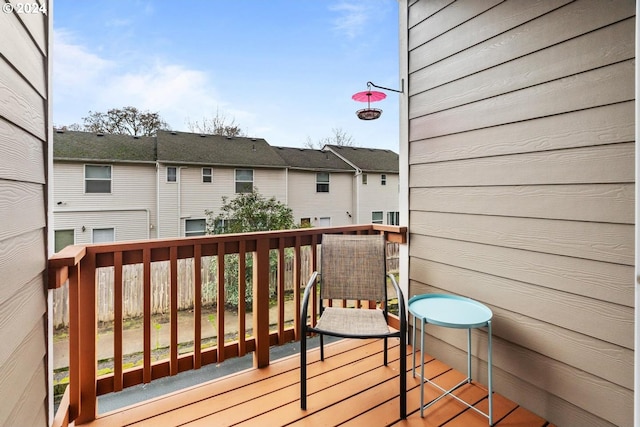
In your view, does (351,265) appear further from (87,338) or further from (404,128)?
(87,338)

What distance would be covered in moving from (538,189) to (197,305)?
2074mm

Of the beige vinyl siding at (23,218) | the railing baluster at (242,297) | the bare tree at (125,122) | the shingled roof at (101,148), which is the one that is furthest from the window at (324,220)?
the beige vinyl siding at (23,218)

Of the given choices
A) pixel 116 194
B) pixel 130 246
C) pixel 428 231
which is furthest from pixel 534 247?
pixel 116 194

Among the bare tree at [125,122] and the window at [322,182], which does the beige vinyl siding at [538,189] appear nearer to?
the window at [322,182]

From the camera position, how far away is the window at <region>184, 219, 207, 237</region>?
9.41 meters

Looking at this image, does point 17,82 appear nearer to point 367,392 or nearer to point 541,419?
point 367,392

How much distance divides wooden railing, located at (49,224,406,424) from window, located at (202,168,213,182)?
25.9ft

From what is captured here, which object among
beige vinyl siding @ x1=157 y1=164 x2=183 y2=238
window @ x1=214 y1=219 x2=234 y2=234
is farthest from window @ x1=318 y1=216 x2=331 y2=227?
beige vinyl siding @ x1=157 y1=164 x2=183 y2=238

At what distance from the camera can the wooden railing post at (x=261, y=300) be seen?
215cm

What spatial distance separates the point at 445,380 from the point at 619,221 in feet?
4.32

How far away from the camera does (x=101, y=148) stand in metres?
8.63

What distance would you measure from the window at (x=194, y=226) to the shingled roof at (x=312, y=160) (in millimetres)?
3421

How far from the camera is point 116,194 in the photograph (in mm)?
8727

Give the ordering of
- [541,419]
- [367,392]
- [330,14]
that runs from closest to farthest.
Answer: [541,419]
[367,392]
[330,14]
